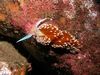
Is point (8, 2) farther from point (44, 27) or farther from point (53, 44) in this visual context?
point (53, 44)

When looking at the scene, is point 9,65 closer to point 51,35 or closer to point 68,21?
point 51,35

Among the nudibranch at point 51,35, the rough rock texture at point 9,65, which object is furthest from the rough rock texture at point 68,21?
the rough rock texture at point 9,65

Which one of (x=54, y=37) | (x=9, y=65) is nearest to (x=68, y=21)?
(x=54, y=37)

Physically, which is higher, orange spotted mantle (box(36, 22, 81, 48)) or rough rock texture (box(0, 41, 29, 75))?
orange spotted mantle (box(36, 22, 81, 48))

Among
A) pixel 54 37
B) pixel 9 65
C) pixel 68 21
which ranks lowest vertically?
pixel 9 65

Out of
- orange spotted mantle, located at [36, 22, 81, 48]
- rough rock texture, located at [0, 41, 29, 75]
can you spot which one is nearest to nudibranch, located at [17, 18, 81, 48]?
orange spotted mantle, located at [36, 22, 81, 48]

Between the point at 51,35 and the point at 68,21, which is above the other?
the point at 68,21

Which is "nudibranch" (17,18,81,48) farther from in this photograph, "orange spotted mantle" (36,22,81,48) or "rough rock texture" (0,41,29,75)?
"rough rock texture" (0,41,29,75)
